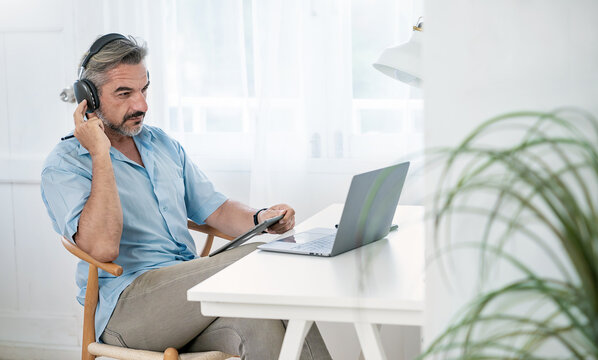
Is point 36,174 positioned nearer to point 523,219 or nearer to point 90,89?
point 90,89

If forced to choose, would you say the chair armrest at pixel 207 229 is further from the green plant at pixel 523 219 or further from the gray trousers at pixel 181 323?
the green plant at pixel 523 219

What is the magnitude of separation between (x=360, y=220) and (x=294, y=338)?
14.8 inches

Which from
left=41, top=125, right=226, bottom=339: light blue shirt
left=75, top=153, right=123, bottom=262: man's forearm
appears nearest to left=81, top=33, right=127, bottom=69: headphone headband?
left=41, top=125, right=226, bottom=339: light blue shirt

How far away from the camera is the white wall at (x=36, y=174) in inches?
106

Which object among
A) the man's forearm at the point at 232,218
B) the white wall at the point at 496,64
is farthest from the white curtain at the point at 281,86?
the white wall at the point at 496,64

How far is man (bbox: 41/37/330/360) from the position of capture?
1688mm

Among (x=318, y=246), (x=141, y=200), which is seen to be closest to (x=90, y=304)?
(x=141, y=200)

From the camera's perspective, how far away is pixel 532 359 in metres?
0.67

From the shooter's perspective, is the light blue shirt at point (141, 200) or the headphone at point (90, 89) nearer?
the light blue shirt at point (141, 200)

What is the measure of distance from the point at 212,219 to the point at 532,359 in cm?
169

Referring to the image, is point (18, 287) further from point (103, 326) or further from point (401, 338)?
point (401, 338)

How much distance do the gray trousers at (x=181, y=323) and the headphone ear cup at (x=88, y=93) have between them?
22.2 inches

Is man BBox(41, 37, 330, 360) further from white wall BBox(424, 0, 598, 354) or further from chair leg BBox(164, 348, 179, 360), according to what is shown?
white wall BBox(424, 0, 598, 354)

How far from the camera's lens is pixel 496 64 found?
905 mm
